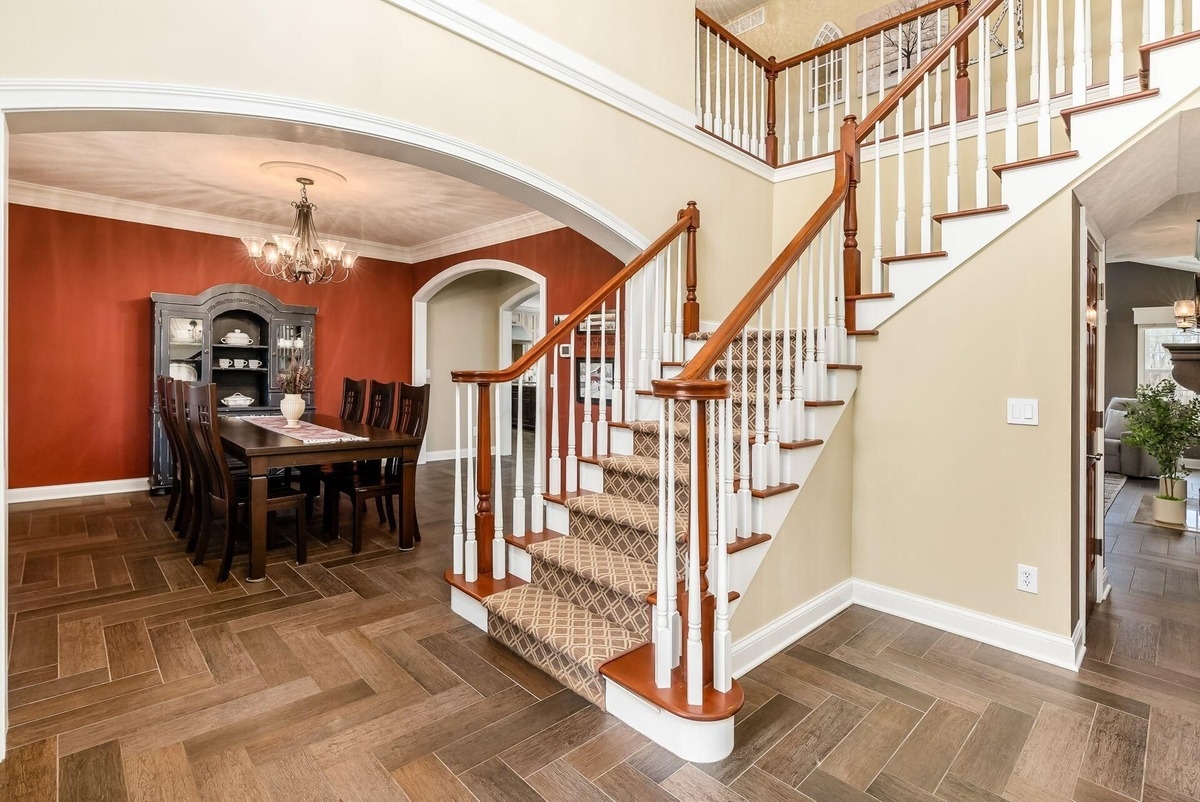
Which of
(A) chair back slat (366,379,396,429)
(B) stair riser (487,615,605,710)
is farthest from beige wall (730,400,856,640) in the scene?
(A) chair back slat (366,379,396,429)

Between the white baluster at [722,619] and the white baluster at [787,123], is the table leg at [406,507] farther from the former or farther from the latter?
the white baluster at [787,123]

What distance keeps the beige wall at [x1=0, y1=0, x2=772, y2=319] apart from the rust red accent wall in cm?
430

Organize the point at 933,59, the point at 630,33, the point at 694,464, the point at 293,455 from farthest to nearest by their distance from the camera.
Answer: the point at 630,33, the point at 293,455, the point at 933,59, the point at 694,464

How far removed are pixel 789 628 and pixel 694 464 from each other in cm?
126

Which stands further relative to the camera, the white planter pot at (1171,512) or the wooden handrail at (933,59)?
the white planter pot at (1171,512)

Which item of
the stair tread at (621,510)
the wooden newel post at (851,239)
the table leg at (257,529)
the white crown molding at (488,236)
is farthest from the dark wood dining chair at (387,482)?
the wooden newel post at (851,239)

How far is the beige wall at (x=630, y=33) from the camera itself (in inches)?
127

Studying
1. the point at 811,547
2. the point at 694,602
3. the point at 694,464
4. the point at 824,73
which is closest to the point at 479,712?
the point at 694,602

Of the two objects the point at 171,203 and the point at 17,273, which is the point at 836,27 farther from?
the point at 17,273

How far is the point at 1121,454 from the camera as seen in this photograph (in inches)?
263

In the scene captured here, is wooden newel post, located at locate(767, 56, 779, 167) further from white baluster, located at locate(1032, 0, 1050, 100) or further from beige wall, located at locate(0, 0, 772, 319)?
white baluster, located at locate(1032, 0, 1050, 100)

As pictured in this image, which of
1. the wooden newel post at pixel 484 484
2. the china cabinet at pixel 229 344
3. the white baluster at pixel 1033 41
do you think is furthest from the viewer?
the china cabinet at pixel 229 344

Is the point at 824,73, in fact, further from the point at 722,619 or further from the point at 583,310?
the point at 722,619

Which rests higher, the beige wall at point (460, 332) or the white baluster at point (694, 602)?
the beige wall at point (460, 332)
